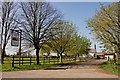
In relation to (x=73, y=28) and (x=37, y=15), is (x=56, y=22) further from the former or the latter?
(x=73, y=28)

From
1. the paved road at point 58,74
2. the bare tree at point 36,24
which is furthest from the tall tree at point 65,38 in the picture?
the paved road at point 58,74

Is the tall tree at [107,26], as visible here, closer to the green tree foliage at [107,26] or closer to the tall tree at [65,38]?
the green tree foliage at [107,26]

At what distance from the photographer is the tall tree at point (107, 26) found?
2294cm

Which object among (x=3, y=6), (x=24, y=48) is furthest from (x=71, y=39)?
(x=3, y=6)

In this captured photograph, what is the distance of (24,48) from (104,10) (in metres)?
10.8

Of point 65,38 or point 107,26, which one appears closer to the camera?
point 107,26

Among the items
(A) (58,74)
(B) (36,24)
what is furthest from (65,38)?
(A) (58,74)

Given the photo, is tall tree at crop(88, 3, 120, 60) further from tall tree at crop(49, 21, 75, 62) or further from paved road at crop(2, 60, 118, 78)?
tall tree at crop(49, 21, 75, 62)

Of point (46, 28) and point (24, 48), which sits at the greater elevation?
point (46, 28)

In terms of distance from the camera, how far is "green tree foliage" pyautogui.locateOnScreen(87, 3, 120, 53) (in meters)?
23.0

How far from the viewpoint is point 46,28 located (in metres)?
28.5

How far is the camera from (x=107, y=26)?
77.0 feet

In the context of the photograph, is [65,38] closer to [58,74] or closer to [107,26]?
[107,26]

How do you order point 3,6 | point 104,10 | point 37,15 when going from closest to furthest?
1. point 104,10
2. point 3,6
3. point 37,15
